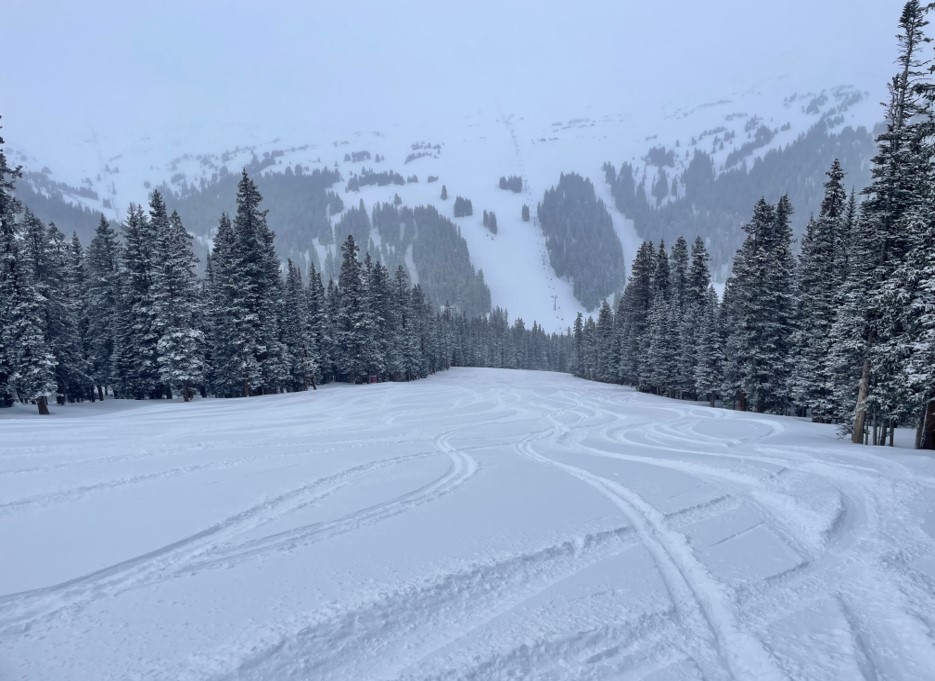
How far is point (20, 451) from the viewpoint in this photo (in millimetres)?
10914

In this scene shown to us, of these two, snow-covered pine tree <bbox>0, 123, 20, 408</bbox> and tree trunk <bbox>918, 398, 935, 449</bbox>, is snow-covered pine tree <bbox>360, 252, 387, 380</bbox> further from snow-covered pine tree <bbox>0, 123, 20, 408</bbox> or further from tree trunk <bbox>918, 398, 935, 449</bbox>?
tree trunk <bbox>918, 398, 935, 449</bbox>

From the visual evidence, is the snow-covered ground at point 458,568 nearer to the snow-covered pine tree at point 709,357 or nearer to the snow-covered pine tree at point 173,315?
the snow-covered pine tree at point 173,315

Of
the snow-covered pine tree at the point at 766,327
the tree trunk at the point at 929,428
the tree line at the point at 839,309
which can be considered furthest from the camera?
the snow-covered pine tree at the point at 766,327

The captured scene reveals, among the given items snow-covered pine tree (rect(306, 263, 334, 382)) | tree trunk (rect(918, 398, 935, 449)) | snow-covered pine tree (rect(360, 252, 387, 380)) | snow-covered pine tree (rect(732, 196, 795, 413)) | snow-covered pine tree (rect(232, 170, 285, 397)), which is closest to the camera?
tree trunk (rect(918, 398, 935, 449))

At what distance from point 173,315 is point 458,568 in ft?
105

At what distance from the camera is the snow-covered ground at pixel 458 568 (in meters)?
3.58

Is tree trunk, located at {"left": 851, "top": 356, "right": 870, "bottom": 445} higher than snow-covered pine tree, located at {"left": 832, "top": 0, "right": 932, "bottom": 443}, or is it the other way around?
snow-covered pine tree, located at {"left": 832, "top": 0, "right": 932, "bottom": 443}

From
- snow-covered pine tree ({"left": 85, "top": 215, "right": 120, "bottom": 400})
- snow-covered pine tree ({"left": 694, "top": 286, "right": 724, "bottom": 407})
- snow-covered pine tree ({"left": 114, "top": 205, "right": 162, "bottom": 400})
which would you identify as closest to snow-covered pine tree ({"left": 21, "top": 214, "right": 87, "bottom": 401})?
snow-covered pine tree ({"left": 85, "top": 215, "right": 120, "bottom": 400})

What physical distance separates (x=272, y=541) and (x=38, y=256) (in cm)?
3621

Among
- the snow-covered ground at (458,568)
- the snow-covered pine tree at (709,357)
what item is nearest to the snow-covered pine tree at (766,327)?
the snow-covered pine tree at (709,357)

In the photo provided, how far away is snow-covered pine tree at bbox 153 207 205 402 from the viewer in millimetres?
29922

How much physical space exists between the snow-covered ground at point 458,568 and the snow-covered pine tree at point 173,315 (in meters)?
21.0

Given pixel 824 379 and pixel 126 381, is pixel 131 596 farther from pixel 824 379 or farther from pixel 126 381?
pixel 126 381

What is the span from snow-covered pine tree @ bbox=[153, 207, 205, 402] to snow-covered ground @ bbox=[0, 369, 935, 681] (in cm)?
2099
